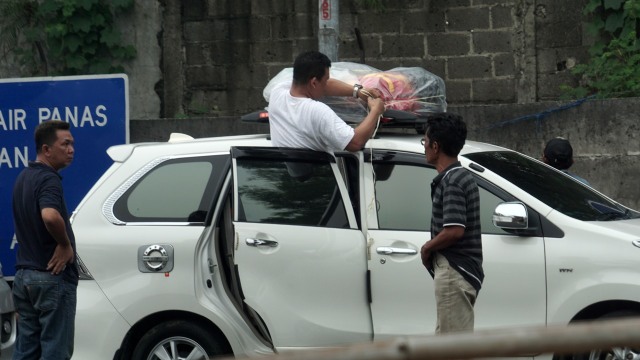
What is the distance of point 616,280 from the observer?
6.22 meters

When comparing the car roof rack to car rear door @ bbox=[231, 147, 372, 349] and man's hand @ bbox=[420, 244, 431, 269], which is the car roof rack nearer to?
car rear door @ bbox=[231, 147, 372, 349]

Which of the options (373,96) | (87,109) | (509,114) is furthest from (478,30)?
(373,96)

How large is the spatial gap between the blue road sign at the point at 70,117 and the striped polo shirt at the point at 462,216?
14.9ft

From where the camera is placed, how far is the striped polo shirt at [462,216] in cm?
555

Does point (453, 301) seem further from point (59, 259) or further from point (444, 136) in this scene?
point (59, 259)

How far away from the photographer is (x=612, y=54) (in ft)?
36.7

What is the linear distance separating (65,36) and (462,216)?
8576mm

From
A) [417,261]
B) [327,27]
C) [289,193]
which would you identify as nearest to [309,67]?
[289,193]

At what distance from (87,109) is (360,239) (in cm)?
390

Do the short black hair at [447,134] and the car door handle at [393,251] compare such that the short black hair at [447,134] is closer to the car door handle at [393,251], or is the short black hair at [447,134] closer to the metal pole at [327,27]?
the car door handle at [393,251]

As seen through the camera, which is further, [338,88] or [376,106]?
[338,88]

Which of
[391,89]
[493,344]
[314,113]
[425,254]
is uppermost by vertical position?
[391,89]

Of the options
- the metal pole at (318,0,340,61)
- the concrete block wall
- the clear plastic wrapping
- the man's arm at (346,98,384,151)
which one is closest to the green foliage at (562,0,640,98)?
the concrete block wall

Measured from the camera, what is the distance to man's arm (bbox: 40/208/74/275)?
6.29m
